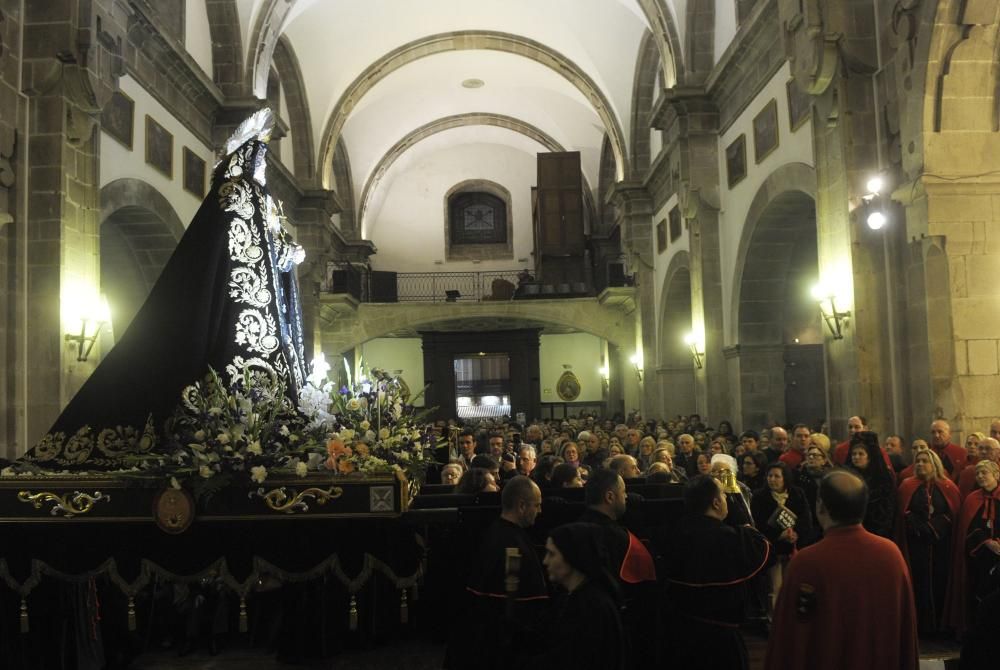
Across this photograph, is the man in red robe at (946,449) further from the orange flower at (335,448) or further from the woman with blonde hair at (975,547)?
the orange flower at (335,448)

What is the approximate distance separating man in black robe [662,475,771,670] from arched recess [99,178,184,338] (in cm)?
961

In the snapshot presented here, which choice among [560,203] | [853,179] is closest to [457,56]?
[560,203]

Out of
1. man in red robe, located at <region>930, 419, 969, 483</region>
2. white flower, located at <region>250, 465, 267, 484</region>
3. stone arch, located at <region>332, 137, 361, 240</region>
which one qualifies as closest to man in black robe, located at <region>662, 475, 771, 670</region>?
white flower, located at <region>250, 465, 267, 484</region>

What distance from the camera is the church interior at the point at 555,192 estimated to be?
8.44 meters

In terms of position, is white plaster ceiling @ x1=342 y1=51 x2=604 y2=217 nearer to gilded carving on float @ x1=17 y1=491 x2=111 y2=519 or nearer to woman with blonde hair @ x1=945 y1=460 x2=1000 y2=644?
woman with blonde hair @ x1=945 y1=460 x2=1000 y2=644

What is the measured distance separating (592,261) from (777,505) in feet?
74.2

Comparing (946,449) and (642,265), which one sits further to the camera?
(642,265)

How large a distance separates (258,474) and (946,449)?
19.4ft

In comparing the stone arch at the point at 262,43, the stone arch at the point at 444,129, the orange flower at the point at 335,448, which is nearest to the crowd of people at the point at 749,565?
the orange flower at the point at 335,448

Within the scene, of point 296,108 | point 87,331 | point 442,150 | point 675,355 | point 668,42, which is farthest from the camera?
point 442,150

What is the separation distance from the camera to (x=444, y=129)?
95.7 ft

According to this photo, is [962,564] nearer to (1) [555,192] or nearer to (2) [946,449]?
(2) [946,449]

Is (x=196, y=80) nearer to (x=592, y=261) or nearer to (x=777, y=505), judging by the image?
(x=777, y=505)

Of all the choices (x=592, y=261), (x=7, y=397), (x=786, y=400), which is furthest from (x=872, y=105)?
(x=592, y=261)
